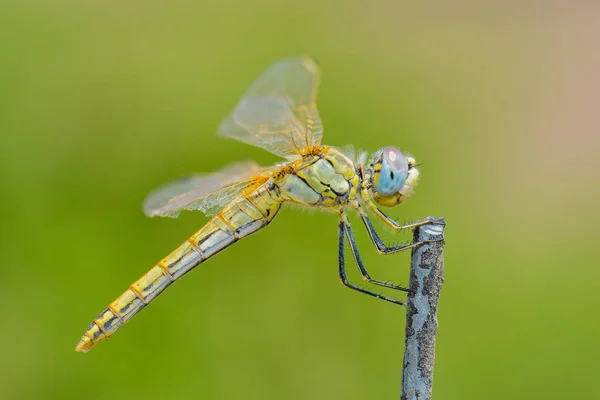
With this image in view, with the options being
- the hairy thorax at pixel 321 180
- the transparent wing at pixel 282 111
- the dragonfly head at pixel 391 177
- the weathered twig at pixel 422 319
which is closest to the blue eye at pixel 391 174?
the dragonfly head at pixel 391 177

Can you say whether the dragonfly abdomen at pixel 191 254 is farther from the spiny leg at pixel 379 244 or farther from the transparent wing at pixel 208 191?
the spiny leg at pixel 379 244

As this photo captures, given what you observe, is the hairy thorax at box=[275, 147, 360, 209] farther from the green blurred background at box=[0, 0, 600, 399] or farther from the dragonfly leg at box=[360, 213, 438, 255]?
the green blurred background at box=[0, 0, 600, 399]

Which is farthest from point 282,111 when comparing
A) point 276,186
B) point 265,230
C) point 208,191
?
point 265,230

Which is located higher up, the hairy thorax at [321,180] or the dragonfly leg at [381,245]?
the hairy thorax at [321,180]

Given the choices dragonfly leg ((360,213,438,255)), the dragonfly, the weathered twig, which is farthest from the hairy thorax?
the weathered twig

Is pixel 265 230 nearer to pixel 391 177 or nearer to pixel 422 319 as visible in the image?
pixel 391 177

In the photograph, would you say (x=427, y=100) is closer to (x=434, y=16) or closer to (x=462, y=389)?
(x=434, y=16)
